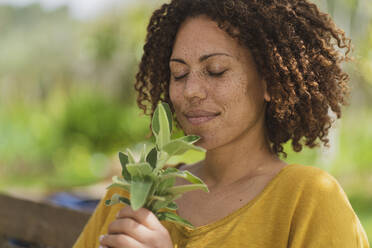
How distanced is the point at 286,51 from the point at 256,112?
248 mm

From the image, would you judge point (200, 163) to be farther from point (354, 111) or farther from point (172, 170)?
point (354, 111)

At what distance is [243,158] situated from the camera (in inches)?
76.7

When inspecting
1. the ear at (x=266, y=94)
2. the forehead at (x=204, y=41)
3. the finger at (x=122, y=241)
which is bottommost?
the finger at (x=122, y=241)

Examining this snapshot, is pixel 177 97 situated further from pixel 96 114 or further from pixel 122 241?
pixel 96 114

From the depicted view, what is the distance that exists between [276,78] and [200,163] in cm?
55

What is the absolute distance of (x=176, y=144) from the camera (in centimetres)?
141

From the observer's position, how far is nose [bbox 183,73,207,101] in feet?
5.77

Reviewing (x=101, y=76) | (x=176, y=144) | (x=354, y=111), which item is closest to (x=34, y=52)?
(x=101, y=76)

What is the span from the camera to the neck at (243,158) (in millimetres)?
1933

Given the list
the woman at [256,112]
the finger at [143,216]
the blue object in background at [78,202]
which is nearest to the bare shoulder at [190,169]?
the woman at [256,112]

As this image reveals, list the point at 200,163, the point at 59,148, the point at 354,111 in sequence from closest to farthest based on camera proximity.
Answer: the point at 200,163 → the point at 59,148 → the point at 354,111

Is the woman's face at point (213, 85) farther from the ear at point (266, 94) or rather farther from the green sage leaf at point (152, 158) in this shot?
the green sage leaf at point (152, 158)

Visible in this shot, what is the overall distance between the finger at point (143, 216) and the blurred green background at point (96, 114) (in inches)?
97.5

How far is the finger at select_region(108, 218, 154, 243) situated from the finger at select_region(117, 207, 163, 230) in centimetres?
1
